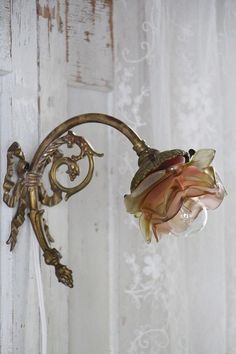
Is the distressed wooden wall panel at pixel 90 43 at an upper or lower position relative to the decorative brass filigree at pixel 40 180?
upper

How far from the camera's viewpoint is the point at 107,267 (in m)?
1.58

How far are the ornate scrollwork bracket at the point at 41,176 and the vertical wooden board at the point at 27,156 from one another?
27 mm

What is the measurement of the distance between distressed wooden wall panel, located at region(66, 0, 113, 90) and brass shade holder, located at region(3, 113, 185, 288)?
21cm

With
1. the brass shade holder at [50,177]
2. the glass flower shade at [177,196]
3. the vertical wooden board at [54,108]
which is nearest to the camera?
the glass flower shade at [177,196]

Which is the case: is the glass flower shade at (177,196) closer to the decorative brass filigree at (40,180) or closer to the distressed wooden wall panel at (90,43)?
the decorative brass filigree at (40,180)

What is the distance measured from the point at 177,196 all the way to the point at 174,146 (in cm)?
41

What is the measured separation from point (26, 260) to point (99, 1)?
0.59m

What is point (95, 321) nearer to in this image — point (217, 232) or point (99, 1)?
point (217, 232)

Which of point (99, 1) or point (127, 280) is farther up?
point (99, 1)

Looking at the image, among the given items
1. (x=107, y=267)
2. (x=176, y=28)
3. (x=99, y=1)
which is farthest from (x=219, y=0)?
(x=107, y=267)

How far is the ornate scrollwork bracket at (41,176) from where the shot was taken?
1370mm

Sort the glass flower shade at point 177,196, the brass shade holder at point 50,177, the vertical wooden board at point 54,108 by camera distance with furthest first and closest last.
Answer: the vertical wooden board at point 54,108 → the brass shade holder at point 50,177 → the glass flower shade at point 177,196

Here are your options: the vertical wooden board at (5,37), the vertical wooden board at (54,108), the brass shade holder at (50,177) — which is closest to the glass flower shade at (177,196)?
the brass shade holder at (50,177)

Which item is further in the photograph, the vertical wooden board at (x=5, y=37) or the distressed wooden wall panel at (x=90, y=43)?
the distressed wooden wall panel at (x=90, y=43)
